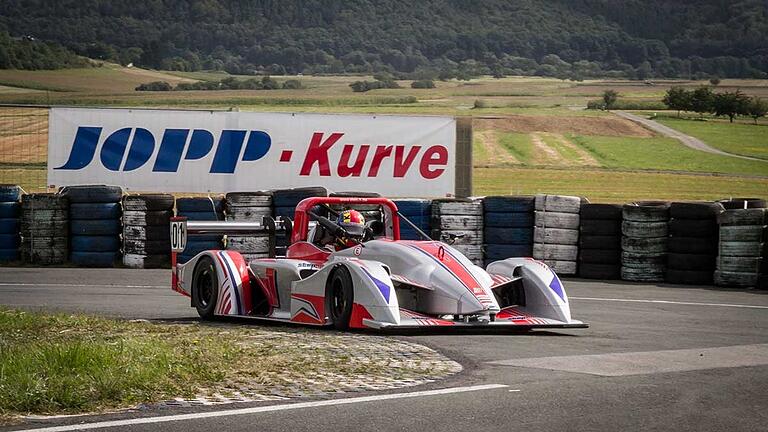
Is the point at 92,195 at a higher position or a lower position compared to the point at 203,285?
higher

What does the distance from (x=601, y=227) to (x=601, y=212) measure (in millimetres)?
268

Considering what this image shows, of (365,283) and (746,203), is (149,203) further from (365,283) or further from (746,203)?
(365,283)

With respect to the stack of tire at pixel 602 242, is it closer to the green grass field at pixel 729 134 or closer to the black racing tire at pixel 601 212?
the black racing tire at pixel 601 212

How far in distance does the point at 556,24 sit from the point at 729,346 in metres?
131

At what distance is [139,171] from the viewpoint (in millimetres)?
26469

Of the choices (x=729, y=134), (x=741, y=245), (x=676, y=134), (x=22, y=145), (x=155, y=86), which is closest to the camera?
(x=741, y=245)

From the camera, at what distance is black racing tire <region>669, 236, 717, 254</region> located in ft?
68.4

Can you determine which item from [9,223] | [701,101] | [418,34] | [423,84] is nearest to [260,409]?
[9,223]

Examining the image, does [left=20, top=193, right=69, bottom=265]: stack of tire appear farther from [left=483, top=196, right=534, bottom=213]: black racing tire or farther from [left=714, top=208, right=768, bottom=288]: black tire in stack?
[left=714, top=208, right=768, bottom=288]: black tire in stack

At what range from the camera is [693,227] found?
20.9 meters

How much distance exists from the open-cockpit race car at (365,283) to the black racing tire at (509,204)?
731 centimetres

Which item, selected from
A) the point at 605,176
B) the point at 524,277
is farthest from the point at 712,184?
the point at 524,277

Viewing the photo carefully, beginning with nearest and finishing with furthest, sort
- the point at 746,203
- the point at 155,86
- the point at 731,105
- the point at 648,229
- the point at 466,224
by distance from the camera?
the point at 648,229
the point at 746,203
the point at 466,224
the point at 731,105
the point at 155,86

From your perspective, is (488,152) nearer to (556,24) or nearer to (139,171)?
(139,171)
